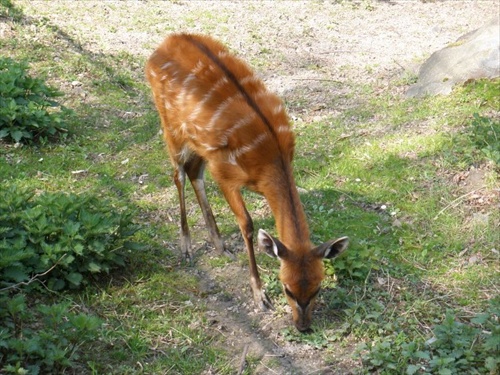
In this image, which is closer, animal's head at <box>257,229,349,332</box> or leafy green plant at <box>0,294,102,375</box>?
leafy green plant at <box>0,294,102,375</box>

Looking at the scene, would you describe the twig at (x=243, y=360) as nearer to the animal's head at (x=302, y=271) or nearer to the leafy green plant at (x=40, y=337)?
the animal's head at (x=302, y=271)

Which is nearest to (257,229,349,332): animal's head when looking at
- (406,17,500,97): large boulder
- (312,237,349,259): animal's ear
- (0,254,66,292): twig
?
(312,237,349,259): animal's ear

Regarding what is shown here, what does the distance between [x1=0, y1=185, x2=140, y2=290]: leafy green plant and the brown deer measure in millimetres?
857

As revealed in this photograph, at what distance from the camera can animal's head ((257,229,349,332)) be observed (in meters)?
4.67

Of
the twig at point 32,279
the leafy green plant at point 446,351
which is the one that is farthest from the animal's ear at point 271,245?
the twig at point 32,279

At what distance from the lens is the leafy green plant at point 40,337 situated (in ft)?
13.0

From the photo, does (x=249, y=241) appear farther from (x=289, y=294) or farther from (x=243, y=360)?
(x=243, y=360)

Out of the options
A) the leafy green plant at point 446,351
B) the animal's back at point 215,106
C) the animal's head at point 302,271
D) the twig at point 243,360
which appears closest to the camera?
the leafy green plant at point 446,351

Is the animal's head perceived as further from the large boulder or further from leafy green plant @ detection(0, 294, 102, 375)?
the large boulder

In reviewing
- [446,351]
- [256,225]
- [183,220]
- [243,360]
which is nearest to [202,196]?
[183,220]

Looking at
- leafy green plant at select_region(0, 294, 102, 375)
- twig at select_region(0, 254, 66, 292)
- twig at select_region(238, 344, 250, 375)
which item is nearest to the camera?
leafy green plant at select_region(0, 294, 102, 375)

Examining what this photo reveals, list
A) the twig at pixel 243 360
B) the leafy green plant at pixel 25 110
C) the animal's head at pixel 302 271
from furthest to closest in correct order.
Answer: the leafy green plant at pixel 25 110 → the animal's head at pixel 302 271 → the twig at pixel 243 360

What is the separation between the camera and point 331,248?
4.75 meters

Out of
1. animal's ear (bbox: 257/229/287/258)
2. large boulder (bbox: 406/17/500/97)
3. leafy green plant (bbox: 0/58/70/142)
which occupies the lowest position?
large boulder (bbox: 406/17/500/97)
